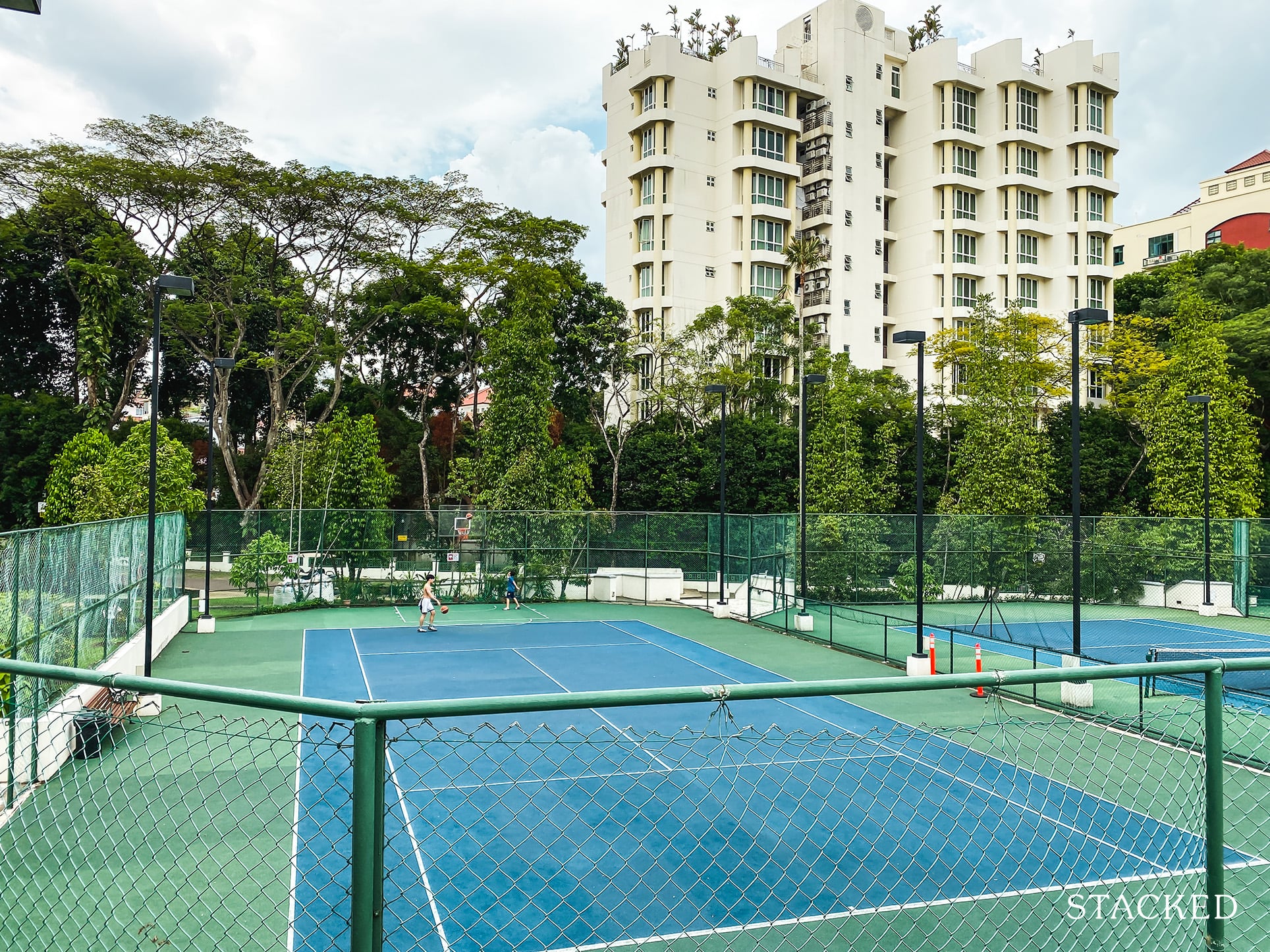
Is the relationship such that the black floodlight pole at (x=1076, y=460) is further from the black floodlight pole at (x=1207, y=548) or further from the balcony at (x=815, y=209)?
the balcony at (x=815, y=209)

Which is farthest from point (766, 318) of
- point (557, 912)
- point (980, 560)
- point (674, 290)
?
point (557, 912)

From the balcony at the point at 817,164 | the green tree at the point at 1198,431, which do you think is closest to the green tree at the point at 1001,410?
the green tree at the point at 1198,431

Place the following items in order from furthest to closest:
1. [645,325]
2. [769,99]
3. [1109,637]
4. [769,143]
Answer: [769,99], [769,143], [645,325], [1109,637]

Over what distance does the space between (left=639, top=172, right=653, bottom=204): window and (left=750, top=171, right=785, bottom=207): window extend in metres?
5.71

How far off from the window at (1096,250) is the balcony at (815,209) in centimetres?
1817

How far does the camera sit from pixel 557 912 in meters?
8.16

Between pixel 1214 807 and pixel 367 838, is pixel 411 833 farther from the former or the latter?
pixel 1214 807

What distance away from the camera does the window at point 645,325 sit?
48594mm

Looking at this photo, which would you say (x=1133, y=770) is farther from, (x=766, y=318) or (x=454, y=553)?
(x=766, y=318)

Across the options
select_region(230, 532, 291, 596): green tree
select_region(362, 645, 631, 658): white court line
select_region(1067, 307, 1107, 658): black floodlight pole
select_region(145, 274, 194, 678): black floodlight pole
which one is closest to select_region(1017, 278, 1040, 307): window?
select_region(362, 645, 631, 658): white court line

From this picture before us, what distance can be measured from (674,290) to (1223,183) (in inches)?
1585

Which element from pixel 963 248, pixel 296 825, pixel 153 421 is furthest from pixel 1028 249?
pixel 296 825

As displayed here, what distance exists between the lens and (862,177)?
56.5 meters

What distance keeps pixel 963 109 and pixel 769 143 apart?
13.5 m
